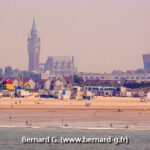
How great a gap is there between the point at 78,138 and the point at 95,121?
53.4 ft

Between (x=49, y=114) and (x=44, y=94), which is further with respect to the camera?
(x=44, y=94)

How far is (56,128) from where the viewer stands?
3093 inches

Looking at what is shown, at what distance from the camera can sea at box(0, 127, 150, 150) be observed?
220ft

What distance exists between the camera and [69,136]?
237 feet

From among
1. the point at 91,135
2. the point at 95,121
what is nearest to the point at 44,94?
the point at 95,121

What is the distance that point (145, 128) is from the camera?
7869 cm

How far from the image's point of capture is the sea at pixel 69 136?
2645 inches

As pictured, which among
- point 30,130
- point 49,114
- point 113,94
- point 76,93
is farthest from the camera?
point 113,94

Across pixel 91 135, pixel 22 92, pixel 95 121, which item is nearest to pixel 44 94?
pixel 22 92

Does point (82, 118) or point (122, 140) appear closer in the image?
point (122, 140)

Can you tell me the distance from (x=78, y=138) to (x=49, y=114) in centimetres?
2843

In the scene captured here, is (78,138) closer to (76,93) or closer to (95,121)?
(95,121)

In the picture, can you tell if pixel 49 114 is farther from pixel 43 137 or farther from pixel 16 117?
pixel 43 137

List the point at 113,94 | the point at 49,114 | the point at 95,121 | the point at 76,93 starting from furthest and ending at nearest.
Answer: the point at 113,94, the point at 76,93, the point at 49,114, the point at 95,121
